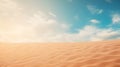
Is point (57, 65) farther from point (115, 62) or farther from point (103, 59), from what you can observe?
point (115, 62)

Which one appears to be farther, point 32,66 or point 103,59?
point 32,66

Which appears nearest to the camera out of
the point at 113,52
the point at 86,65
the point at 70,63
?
the point at 86,65

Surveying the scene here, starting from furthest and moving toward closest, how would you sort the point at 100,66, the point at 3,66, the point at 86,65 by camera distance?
the point at 3,66, the point at 86,65, the point at 100,66

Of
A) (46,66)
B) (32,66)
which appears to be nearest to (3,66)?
(32,66)

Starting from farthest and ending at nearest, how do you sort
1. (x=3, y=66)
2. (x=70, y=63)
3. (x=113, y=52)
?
(x=3, y=66)
(x=113, y=52)
(x=70, y=63)

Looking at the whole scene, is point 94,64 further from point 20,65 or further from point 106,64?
point 20,65

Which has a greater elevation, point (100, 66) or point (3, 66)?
point (3, 66)

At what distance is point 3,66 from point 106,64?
3678 mm

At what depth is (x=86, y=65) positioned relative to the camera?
502cm

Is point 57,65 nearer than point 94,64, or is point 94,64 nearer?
point 94,64

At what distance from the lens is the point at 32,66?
19.4 feet

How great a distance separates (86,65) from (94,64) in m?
0.23

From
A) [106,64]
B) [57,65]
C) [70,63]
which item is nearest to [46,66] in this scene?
[57,65]

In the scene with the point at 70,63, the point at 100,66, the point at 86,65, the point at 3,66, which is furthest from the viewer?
the point at 3,66
